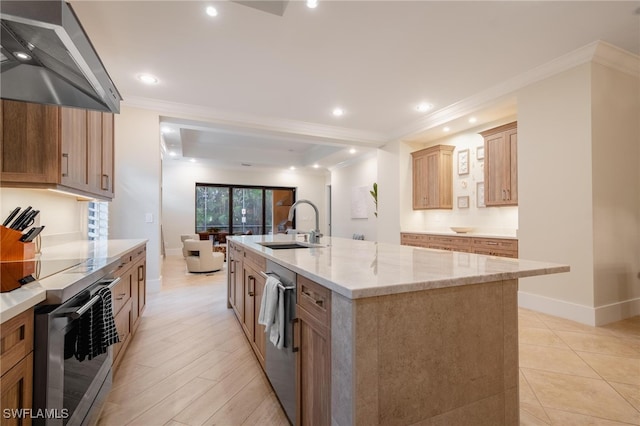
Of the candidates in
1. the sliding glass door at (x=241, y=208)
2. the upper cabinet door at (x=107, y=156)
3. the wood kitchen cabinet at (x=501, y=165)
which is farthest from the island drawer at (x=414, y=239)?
the sliding glass door at (x=241, y=208)

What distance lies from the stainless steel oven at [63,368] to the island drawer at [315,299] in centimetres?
86

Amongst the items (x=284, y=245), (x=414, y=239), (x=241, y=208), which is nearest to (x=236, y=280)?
(x=284, y=245)

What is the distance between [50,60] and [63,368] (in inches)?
52.0

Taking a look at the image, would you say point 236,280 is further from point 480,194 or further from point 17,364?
point 480,194

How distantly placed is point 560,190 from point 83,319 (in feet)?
13.5

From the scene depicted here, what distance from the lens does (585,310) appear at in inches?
116

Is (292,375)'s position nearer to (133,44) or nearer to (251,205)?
(133,44)

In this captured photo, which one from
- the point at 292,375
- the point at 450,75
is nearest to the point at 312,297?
the point at 292,375

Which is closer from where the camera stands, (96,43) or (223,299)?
(96,43)

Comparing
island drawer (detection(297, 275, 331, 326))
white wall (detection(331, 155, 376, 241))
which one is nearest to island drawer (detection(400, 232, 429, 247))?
white wall (detection(331, 155, 376, 241))

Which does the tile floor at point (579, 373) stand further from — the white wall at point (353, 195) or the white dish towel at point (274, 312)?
the white wall at point (353, 195)

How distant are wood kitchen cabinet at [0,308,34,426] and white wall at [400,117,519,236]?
503cm

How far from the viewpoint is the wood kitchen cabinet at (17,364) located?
0.83m

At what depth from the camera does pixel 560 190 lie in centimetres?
315
